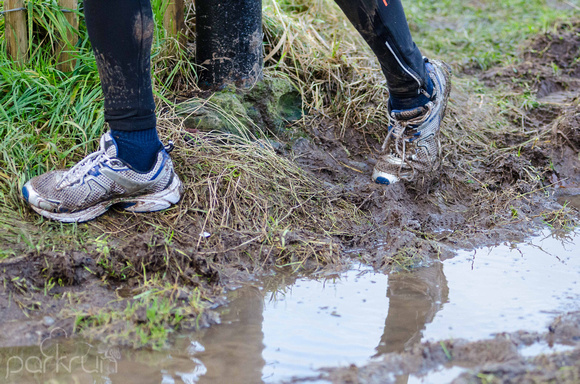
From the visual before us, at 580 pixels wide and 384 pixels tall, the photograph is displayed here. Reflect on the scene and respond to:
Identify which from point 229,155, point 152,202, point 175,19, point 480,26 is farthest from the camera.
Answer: point 480,26

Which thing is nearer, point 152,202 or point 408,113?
point 152,202

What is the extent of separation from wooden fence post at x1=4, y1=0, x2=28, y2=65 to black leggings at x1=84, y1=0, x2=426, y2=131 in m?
0.82

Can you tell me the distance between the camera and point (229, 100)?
2664mm

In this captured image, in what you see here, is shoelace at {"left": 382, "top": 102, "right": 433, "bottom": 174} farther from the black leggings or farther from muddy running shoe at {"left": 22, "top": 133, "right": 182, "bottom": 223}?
muddy running shoe at {"left": 22, "top": 133, "right": 182, "bottom": 223}

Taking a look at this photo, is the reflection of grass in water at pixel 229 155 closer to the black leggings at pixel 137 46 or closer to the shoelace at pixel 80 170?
the shoelace at pixel 80 170

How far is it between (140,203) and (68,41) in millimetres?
900

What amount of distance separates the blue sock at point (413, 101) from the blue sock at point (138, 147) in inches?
39.0

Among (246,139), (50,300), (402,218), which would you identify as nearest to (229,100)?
(246,139)

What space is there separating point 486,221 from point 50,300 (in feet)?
5.56

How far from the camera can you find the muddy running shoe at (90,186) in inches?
81.0

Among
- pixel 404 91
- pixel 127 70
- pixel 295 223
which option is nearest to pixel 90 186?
pixel 127 70

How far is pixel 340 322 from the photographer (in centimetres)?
174

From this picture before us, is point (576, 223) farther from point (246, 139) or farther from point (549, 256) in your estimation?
point (246, 139)

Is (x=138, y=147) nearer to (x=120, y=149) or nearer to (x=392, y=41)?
(x=120, y=149)
